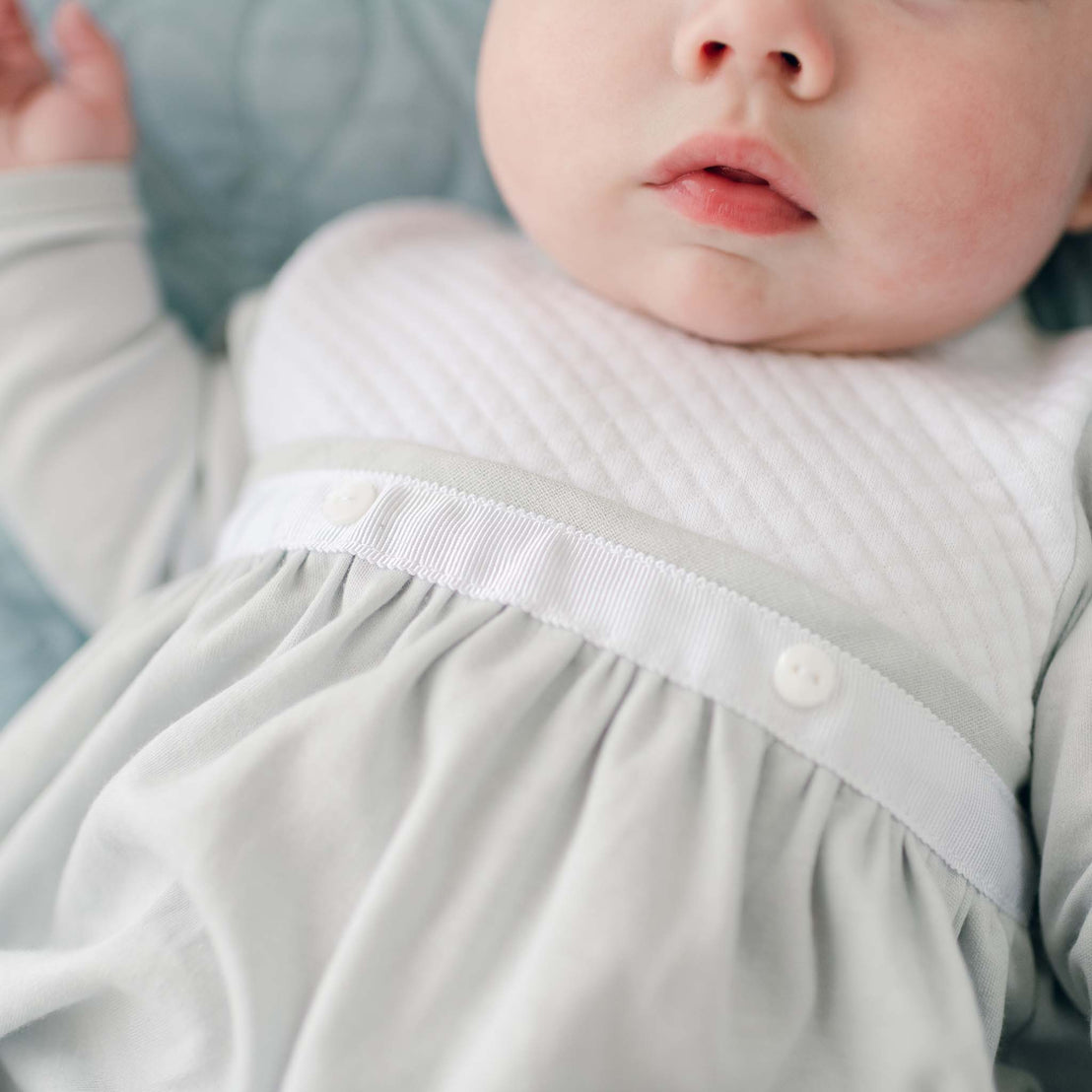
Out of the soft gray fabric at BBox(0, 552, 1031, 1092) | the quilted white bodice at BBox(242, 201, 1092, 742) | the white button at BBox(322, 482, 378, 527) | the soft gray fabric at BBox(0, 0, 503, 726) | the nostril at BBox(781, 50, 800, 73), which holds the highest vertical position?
the nostril at BBox(781, 50, 800, 73)

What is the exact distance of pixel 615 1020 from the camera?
0.61 metres

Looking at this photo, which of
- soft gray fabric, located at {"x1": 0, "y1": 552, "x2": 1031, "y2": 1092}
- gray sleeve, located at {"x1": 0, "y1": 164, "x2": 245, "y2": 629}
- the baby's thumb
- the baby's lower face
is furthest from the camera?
the baby's thumb

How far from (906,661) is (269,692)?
384mm

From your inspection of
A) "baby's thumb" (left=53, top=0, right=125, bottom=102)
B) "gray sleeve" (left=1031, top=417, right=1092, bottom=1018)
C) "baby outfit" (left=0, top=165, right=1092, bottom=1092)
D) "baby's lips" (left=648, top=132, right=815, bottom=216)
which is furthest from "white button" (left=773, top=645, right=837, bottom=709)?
"baby's thumb" (left=53, top=0, right=125, bottom=102)

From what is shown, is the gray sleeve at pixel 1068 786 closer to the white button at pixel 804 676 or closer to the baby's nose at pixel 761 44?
the white button at pixel 804 676

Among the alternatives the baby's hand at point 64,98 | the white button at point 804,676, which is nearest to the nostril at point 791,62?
the white button at point 804,676

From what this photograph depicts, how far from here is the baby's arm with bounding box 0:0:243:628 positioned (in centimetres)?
91

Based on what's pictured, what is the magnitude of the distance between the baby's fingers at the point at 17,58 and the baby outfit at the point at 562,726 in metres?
0.26

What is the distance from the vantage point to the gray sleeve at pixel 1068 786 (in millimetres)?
733

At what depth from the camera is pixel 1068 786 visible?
742 millimetres

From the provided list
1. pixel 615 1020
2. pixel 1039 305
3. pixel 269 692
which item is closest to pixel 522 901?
pixel 615 1020

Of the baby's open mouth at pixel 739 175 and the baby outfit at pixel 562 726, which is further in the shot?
the baby's open mouth at pixel 739 175

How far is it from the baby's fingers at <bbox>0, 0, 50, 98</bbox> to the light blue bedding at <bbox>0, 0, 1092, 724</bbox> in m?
0.10

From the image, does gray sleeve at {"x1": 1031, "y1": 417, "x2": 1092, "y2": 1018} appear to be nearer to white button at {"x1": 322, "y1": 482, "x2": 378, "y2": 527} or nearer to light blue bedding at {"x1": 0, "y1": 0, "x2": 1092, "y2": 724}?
white button at {"x1": 322, "y1": 482, "x2": 378, "y2": 527}
